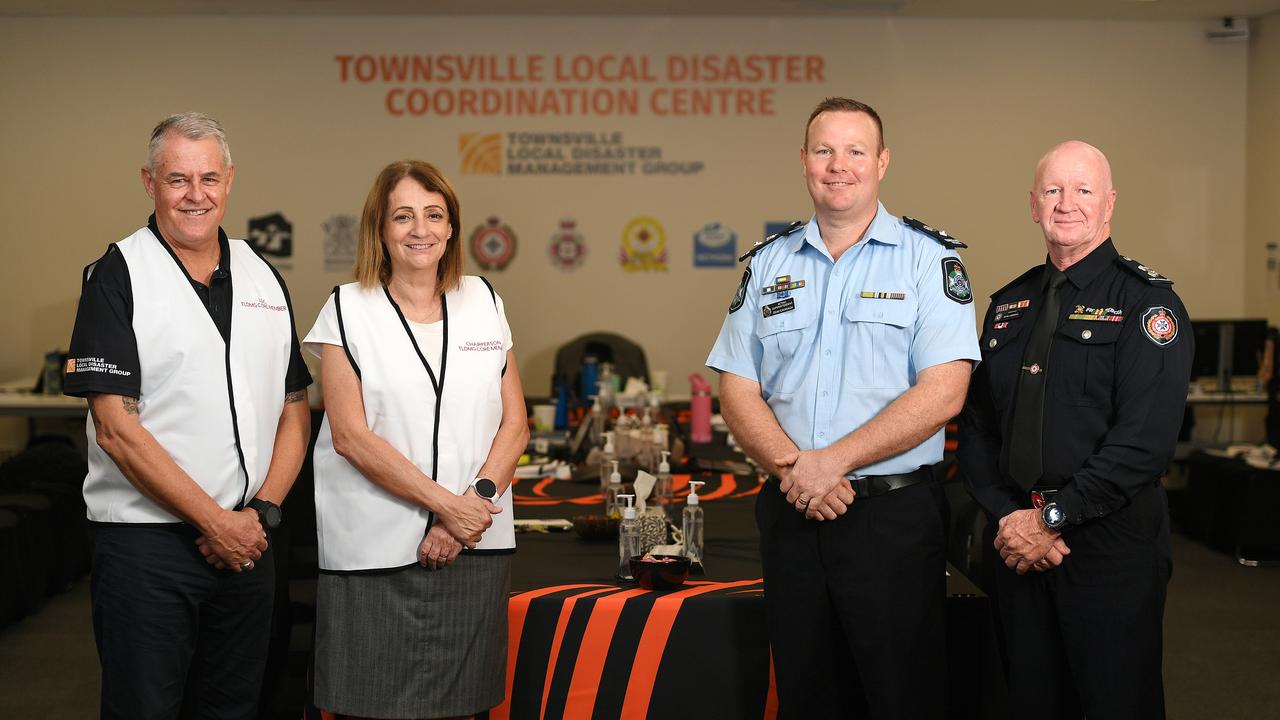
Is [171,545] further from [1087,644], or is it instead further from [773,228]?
[773,228]

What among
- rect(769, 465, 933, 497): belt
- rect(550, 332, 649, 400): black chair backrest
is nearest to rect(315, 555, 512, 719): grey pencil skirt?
rect(769, 465, 933, 497): belt

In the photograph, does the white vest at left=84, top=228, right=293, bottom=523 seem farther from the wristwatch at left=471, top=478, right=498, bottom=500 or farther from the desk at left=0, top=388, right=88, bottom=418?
the desk at left=0, top=388, right=88, bottom=418

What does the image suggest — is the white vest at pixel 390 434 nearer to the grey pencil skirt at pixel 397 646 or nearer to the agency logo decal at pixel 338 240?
the grey pencil skirt at pixel 397 646

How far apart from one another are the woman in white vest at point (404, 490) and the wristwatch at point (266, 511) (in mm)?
88

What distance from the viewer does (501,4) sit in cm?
705

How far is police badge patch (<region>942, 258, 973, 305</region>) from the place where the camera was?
232cm

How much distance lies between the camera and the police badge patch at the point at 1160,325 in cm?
217

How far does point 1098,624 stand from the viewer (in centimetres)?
216

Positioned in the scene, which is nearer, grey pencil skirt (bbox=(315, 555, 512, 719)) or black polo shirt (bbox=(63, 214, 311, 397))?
black polo shirt (bbox=(63, 214, 311, 397))

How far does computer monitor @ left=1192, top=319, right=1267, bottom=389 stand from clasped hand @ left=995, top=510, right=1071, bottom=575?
196 inches

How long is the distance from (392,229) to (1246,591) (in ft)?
15.4

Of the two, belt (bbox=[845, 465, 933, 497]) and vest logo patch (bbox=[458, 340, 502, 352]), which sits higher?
vest logo patch (bbox=[458, 340, 502, 352])

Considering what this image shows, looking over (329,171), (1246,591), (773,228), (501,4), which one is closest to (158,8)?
(329,171)

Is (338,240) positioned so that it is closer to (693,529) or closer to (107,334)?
(693,529)
